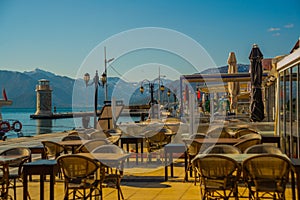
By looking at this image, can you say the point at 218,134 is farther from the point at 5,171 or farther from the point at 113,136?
the point at 5,171

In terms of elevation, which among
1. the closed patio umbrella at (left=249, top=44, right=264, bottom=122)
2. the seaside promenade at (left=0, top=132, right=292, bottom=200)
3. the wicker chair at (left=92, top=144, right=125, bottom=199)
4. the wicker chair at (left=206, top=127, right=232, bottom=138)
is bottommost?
the seaside promenade at (left=0, top=132, right=292, bottom=200)

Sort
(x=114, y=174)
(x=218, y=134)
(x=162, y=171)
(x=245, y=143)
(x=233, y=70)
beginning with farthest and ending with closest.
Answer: (x=233, y=70), (x=218, y=134), (x=162, y=171), (x=245, y=143), (x=114, y=174)

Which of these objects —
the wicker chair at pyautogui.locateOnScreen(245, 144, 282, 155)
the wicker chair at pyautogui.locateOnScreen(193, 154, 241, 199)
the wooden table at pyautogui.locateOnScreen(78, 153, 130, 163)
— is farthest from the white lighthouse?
the wicker chair at pyautogui.locateOnScreen(193, 154, 241, 199)

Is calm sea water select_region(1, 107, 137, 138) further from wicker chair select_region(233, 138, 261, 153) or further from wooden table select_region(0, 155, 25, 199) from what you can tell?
wooden table select_region(0, 155, 25, 199)

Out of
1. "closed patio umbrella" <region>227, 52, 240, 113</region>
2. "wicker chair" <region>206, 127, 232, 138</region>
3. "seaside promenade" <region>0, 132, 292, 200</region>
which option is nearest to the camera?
"seaside promenade" <region>0, 132, 292, 200</region>

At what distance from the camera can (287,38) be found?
18.0 meters

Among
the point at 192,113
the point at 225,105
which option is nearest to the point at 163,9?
the point at 192,113

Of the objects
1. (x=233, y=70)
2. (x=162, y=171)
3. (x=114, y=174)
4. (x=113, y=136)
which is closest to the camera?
(x=114, y=174)

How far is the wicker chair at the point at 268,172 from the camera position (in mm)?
4332

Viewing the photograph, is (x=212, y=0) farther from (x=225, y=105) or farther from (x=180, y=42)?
(x=225, y=105)

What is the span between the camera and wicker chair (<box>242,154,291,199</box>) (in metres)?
4.33

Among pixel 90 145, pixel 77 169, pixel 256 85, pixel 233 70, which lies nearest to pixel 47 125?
pixel 233 70

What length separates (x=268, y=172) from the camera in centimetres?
439

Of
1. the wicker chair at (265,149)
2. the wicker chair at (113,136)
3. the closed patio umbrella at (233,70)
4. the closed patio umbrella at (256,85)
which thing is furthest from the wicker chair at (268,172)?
the closed patio umbrella at (233,70)
